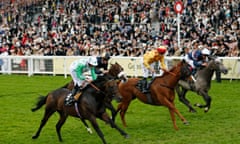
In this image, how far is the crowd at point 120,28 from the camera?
2558 centimetres

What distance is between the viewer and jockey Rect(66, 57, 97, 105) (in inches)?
441

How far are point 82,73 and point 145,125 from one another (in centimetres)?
242

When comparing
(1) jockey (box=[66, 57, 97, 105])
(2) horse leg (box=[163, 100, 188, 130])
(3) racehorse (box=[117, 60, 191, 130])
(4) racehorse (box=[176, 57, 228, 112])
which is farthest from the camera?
(4) racehorse (box=[176, 57, 228, 112])

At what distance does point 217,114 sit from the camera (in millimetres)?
14594

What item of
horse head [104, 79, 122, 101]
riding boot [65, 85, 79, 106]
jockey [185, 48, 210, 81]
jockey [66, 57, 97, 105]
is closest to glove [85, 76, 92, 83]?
jockey [66, 57, 97, 105]

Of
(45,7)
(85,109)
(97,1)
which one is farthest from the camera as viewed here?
(45,7)

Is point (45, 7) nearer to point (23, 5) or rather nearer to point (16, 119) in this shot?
point (23, 5)

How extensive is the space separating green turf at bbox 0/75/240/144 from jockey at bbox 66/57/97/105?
100 centimetres

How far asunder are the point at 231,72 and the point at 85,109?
40.7 feet

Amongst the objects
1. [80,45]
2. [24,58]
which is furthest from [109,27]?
[24,58]

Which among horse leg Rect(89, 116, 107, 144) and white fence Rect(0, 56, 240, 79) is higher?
white fence Rect(0, 56, 240, 79)

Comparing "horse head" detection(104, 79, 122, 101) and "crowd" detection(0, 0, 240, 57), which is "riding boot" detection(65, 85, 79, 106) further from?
"crowd" detection(0, 0, 240, 57)

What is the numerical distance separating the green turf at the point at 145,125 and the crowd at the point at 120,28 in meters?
6.56

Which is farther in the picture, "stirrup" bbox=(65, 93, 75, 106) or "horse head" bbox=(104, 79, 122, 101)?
"stirrup" bbox=(65, 93, 75, 106)
